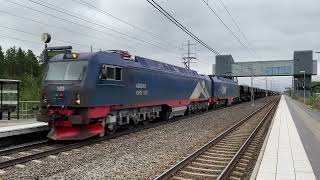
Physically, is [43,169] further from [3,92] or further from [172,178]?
[3,92]

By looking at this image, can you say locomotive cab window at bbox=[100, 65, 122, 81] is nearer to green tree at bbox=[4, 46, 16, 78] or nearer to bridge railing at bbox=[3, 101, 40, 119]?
bridge railing at bbox=[3, 101, 40, 119]

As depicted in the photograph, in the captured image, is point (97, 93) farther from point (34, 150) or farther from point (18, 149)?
point (18, 149)

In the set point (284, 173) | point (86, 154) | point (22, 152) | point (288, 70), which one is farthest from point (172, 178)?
point (288, 70)

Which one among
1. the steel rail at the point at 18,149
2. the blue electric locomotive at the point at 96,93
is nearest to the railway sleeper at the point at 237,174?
the blue electric locomotive at the point at 96,93

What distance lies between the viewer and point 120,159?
472 inches

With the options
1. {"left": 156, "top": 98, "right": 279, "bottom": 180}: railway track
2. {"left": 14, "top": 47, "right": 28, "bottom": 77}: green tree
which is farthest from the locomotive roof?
{"left": 14, "top": 47, "right": 28, "bottom": 77}: green tree

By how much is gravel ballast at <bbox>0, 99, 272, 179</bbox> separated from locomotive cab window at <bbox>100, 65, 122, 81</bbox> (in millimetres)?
2348

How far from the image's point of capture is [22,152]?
12945 millimetres

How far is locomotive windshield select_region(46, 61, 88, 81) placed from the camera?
50.3ft

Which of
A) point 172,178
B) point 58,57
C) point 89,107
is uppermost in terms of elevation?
point 58,57

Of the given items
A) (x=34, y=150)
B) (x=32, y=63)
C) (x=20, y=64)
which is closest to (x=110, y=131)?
(x=34, y=150)

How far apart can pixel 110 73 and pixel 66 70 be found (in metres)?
1.75

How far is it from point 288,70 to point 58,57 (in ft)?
305

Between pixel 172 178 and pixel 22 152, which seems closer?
pixel 172 178
